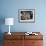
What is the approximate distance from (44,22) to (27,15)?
641 millimetres

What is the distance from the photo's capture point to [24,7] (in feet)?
14.3

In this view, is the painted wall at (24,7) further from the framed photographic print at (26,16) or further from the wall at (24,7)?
the framed photographic print at (26,16)

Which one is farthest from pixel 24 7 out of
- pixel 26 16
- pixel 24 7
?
pixel 26 16

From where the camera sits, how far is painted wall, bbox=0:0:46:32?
4.37 metres

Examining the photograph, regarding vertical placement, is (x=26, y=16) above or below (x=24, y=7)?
below

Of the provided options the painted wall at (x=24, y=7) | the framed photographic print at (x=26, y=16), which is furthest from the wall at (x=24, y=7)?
the framed photographic print at (x=26, y=16)

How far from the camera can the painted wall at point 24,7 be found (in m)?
4.37

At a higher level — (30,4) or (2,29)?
(30,4)

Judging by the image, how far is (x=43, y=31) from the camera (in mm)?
4410

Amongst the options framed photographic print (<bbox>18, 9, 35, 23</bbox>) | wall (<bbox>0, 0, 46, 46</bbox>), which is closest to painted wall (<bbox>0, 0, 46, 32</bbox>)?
wall (<bbox>0, 0, 46, 46</bbox>)

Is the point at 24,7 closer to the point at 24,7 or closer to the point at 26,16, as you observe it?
the point at 24,7

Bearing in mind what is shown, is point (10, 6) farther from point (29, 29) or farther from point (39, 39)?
point (39, 39)

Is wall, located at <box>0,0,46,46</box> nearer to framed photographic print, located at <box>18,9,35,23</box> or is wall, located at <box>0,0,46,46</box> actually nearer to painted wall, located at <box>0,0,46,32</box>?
painted wall, located at <box>0,0,46,32</box>

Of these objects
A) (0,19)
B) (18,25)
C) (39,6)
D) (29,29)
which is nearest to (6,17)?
(0,19)
